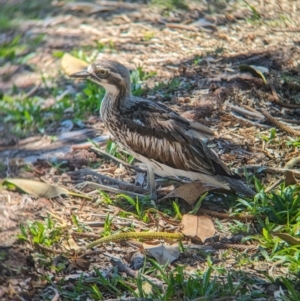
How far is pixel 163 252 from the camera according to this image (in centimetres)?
499

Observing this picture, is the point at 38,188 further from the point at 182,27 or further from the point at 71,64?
the point at 182,27

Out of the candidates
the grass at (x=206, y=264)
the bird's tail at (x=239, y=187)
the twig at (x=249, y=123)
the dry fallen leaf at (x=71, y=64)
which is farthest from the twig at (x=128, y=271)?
the dry fallen leaf at (x=71, y=64)

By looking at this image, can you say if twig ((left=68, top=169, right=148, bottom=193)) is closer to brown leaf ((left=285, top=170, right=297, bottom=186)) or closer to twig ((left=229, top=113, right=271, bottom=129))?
brown leaf ((left=285, top=170, right=297, bottom=186))

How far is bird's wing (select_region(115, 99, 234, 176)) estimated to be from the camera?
18.9 ft

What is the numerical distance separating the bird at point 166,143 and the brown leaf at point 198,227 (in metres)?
0.38

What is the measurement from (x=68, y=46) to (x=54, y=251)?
3.82 meters

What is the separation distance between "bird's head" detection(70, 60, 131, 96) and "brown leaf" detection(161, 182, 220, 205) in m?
1.03

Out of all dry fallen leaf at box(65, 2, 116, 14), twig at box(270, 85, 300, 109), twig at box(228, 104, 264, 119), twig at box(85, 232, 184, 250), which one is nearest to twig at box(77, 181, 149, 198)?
twig at box(85, 232, 184, 250)

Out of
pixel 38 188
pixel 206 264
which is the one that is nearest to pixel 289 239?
pixel 206 264

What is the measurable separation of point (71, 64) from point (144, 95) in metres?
1.05

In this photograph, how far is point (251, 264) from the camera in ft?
16.1

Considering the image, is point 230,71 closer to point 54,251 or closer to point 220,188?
point 220,188

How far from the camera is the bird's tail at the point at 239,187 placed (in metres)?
5.60

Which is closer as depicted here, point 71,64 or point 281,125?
point 281,125
